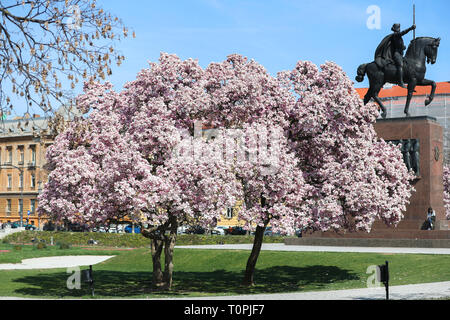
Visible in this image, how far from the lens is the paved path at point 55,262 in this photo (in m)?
40.4

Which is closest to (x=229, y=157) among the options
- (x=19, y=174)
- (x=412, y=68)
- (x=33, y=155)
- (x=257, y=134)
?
(x=257, y=134)

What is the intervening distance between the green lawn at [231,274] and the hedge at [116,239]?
42.0ft

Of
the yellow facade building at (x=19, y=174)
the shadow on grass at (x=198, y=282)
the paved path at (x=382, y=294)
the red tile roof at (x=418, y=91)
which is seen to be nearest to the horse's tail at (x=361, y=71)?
the shadow on grass at (x=198, y=282)

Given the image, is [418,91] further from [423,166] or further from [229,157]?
[229,157]

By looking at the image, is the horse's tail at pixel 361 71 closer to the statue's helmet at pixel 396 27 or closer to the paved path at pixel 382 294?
the statue's helmet at pixel 396 27

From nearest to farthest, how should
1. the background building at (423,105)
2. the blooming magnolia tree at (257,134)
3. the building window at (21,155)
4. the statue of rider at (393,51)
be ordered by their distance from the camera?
the blooming magnolia tree at (257,134), the statue of rider at (393,51), the background building at (423,105), the building window at (21,155)

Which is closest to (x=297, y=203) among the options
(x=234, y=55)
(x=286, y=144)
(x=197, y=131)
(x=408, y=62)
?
(x=286, y=144)

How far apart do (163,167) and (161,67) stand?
4319 millimetres

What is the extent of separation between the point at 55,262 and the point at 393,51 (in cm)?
2559

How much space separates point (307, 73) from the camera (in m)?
28.6

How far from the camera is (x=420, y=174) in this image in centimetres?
3741
